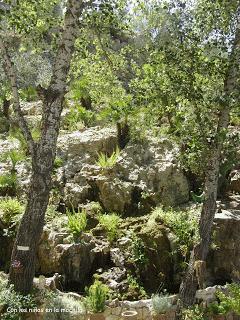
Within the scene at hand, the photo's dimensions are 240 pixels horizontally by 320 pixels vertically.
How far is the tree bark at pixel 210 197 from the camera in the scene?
782 centimetres

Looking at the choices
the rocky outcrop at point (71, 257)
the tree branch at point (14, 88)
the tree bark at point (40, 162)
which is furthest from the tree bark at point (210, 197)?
the tree branch at point (14, 88)

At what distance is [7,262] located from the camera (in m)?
9.64

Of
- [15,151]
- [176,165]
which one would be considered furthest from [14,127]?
[176,165]

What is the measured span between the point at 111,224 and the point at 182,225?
167cm

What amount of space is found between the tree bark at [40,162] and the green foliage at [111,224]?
114 inches

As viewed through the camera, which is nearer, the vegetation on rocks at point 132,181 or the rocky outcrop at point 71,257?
the vegetation on rocks at point 132,181

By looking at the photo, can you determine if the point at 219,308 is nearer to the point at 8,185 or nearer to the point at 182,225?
the point at 182,225

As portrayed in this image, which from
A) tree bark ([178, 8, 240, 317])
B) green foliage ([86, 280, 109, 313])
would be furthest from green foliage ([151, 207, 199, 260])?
green foliage ([86, 280, 109, 313])

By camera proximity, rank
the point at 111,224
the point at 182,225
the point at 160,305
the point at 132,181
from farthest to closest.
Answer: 1. the point at 132,181
2. the point at 111,224
3. the point at 182,225
4. the point at 160,305

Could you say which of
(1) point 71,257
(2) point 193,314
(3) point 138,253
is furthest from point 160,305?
(1) point 71,257

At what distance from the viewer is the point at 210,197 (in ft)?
26.6

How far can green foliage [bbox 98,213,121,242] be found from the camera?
9664mm

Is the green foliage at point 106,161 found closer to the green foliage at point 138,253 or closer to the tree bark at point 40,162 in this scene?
the green foliage at point 138,253

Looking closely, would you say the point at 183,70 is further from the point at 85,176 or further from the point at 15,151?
the point at 15,151
